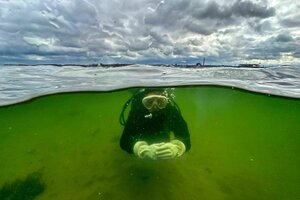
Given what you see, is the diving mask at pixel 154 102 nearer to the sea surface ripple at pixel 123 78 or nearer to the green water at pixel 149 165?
the green water at pixel 149 165

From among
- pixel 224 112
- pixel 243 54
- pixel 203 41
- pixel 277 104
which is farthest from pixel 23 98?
pixel 224 112

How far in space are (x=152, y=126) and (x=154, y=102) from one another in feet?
2.89

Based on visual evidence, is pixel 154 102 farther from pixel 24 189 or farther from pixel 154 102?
pixel 24 189

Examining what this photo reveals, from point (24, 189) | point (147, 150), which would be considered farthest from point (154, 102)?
point (24, 189)

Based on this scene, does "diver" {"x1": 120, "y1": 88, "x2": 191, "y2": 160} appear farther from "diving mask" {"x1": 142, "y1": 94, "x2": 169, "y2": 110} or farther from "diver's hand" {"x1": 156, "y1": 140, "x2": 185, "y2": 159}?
"diver's hand" {"x1": 156, "y1": 140, "x2": 185, "y2": 159}

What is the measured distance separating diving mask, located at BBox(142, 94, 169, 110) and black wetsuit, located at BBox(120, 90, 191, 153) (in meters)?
0.15

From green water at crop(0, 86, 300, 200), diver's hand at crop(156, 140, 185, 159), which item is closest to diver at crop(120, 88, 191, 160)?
diver's hand at crop(156, 140, 185, 159)

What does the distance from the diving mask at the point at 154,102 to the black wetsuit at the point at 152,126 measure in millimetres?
145

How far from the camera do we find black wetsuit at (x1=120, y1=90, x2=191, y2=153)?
25.5 feet

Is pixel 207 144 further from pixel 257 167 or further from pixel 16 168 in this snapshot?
pixel 16 168

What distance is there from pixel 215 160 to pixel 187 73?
5438 millimetres

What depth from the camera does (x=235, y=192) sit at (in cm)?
950

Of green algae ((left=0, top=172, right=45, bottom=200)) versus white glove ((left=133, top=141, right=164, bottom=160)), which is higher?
white glove ((left=133, top=141, right=164, bottom=160))

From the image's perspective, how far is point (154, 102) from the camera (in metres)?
8.62
